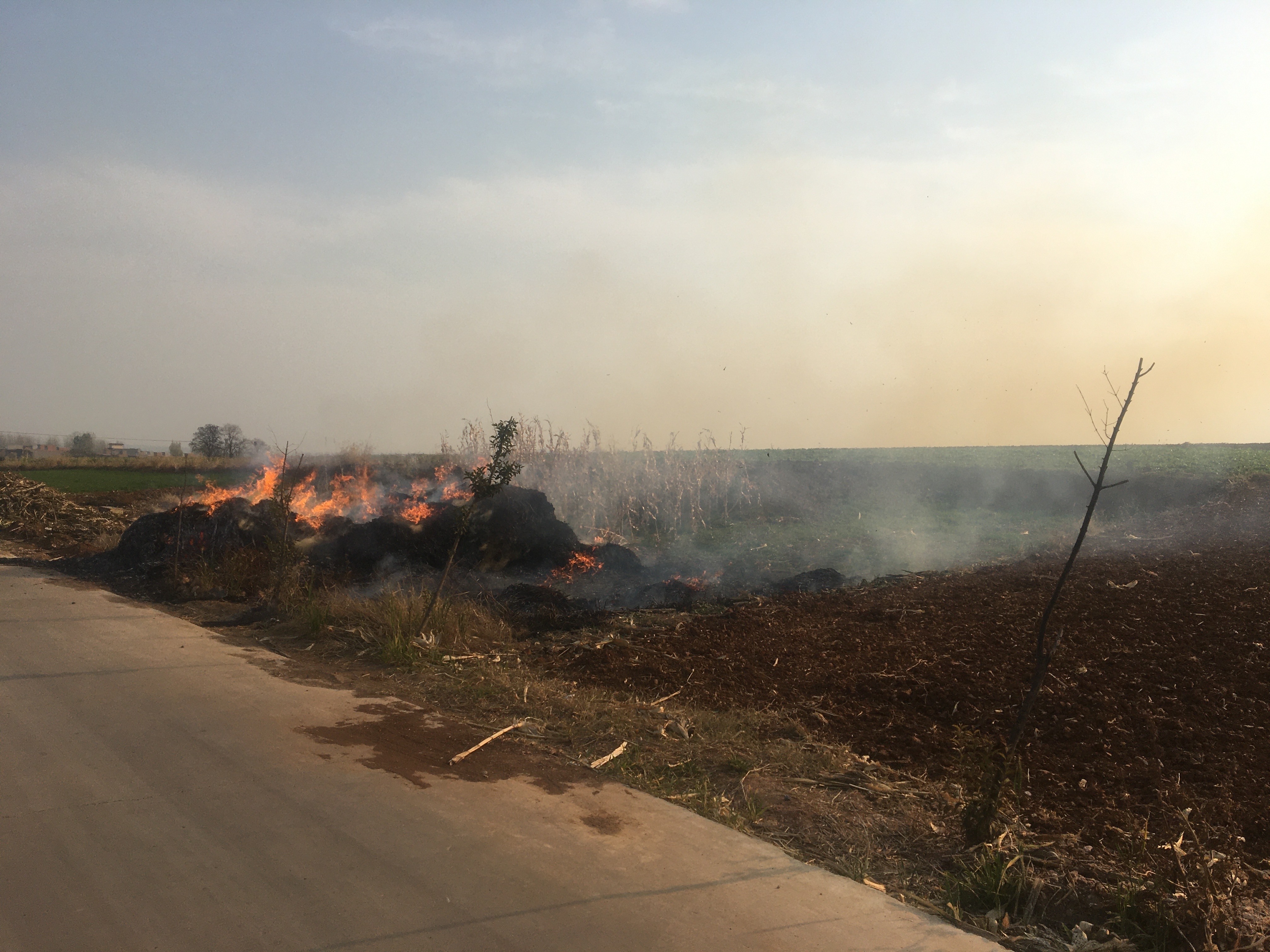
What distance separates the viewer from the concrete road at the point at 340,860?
3281mm

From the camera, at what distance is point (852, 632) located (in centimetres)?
966

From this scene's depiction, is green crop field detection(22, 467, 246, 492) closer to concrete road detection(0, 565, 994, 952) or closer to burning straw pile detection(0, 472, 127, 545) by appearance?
burning straw pile detection(0, 472, 127, 545)

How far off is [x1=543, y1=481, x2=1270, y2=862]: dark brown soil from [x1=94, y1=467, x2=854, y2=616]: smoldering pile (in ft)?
7.88

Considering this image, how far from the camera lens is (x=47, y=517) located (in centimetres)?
2094

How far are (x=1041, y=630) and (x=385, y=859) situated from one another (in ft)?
11.7

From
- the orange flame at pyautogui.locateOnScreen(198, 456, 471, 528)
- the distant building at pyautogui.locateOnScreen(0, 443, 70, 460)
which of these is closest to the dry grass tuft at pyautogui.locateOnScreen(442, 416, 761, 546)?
the orange flame at pyautogui.locateOnScreen(198, 456, 471, 528)

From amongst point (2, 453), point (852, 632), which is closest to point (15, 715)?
point (852, 632)

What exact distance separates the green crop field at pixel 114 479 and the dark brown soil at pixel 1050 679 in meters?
17.5

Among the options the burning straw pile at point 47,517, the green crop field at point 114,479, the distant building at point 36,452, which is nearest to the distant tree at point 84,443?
the distant building at point 36,452

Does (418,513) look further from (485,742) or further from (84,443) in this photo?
(84,443)

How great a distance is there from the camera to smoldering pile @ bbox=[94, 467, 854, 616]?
1326 centimetres

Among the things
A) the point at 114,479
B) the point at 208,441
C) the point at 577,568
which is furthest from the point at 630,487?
the point at 208,441

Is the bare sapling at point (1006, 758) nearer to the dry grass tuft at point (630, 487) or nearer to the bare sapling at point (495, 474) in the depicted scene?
the bare sapling at point (495, 474)

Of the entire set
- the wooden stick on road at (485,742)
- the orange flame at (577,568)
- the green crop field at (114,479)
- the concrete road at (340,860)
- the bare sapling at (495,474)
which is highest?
the bare sapling at (495,474)
